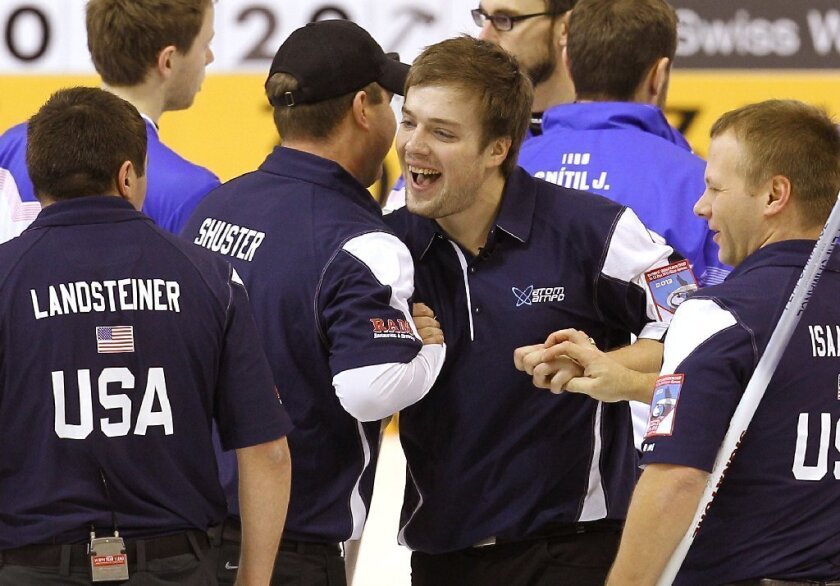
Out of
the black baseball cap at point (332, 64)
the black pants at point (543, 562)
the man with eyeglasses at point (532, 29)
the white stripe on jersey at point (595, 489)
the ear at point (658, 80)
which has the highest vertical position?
the man with eyeglasses at point (532, 29)

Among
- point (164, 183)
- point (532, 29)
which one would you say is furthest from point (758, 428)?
point (532, 29)

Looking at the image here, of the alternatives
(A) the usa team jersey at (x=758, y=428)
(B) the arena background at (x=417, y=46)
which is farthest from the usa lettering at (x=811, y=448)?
(B) the arena background at (x=417, y=46)

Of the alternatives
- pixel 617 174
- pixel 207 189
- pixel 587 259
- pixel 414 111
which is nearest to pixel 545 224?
pixel 587 259

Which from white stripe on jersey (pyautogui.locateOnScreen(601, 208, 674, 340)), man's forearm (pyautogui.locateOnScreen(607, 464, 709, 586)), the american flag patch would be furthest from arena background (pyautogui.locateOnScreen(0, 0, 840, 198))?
man's forearm (pyautogui.locateOnScreen(607, 464, 709, 586))

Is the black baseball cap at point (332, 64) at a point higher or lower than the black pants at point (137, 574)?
higher

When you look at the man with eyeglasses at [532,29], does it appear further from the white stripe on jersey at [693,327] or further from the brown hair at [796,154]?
the white stripe on jersey at [693,327]

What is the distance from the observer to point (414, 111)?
291 centimetres

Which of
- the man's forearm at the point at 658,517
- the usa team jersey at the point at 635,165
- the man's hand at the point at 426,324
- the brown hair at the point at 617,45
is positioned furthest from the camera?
the brown hair at the point at 617,45

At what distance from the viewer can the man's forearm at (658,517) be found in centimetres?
231

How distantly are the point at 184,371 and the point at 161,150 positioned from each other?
1.40 meters

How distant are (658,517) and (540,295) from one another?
71 centimetres

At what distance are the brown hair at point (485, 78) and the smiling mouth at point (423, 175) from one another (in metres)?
0.12

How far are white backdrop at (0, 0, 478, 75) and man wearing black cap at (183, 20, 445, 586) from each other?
3.97 metres

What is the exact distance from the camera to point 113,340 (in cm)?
245
